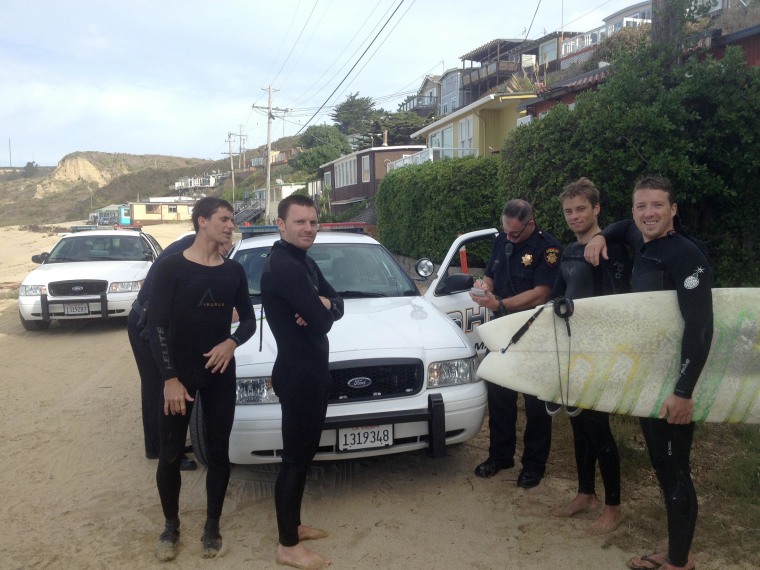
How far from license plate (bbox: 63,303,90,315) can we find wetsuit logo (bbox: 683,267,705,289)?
952 centimetres

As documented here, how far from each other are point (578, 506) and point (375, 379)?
1455mm

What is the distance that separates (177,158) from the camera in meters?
178

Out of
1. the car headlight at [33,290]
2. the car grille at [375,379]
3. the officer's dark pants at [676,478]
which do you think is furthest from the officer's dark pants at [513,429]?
the car headlight at [33,290]

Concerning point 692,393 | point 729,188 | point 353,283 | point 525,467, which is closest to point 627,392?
point 692,393

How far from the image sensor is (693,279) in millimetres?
2883

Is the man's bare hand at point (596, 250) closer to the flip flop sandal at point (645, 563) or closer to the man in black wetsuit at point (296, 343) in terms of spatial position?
the man in black wetsuit at point (296, 343)

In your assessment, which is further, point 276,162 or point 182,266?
point 276,162

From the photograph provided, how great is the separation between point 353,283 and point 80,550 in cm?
286

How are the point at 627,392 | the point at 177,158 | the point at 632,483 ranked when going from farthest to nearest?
1. the point at 177,158
2. the point at 632,483
3. the point at 627,392

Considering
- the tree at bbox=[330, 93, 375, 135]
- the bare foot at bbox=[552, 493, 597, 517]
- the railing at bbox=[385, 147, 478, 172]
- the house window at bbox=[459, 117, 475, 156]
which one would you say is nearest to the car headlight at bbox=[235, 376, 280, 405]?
the bare foot at bbox=[552, 493, 597, 517]

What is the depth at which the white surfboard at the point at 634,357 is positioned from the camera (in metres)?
3.09

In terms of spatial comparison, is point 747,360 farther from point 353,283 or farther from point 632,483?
point 353,283

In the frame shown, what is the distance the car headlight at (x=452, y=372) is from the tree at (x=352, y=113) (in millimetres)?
82605

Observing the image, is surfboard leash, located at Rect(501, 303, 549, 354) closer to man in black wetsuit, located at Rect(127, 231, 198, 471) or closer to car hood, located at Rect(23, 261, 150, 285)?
man in black wetsuit, located at Rect(127, 231, 198, 471)
